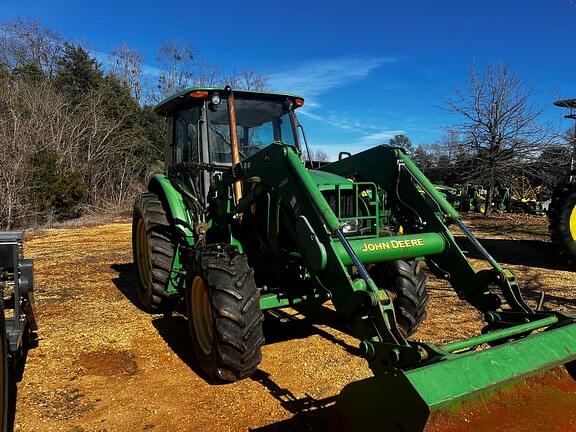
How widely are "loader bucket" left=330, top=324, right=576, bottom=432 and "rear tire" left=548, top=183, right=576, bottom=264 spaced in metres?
6.37

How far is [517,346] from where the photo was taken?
8.41ft

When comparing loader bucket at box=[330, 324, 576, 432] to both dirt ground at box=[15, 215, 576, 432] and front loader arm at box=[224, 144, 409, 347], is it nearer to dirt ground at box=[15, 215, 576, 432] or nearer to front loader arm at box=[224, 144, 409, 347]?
front loader arm at box=[224, 144, 409, 347]

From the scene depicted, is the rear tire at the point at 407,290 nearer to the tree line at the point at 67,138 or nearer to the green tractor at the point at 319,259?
the green tractor at the point at 319,259

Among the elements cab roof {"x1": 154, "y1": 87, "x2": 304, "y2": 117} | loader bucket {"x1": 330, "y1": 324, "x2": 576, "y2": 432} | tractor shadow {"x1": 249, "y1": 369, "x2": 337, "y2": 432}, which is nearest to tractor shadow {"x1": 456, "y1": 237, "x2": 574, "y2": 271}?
cab roof {"x1": 154, "y1": 87, "x2": 304, "y2": 117}

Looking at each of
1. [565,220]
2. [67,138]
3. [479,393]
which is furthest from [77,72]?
[479,393]

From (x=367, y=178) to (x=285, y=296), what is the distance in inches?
53.0

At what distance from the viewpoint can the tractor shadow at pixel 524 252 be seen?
8898 millimetres

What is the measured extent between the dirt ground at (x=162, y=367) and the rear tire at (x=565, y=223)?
2.93 ft

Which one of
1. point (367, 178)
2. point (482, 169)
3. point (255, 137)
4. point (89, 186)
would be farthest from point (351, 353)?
point (89, 186)

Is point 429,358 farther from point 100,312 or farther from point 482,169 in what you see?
point 482,169

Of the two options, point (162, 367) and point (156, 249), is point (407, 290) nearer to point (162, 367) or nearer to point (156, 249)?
point (162, 367)

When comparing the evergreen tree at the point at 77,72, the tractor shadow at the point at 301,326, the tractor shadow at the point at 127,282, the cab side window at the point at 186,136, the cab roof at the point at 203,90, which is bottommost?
the tractor shadow at the point at 301,326

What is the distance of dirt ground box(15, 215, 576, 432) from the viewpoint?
11.1ft

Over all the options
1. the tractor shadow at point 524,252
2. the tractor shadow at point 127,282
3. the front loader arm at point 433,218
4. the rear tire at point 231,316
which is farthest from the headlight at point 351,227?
the tractor shadow at point 524,252
